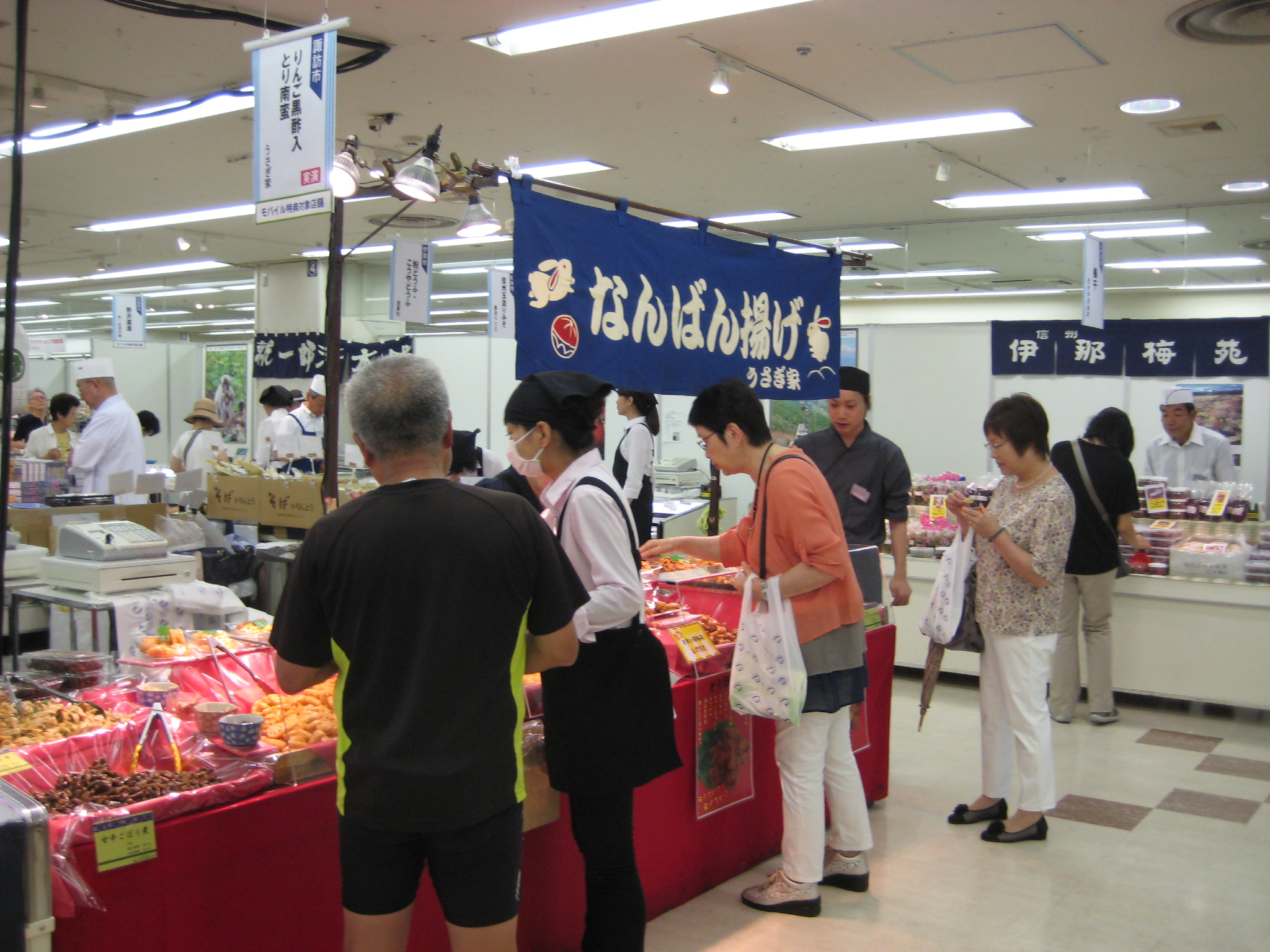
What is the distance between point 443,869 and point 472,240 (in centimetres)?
963

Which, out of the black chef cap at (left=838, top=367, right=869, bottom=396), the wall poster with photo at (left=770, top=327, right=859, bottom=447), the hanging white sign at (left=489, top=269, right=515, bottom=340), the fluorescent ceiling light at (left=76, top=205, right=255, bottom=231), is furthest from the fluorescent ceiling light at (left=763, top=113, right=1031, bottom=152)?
the fluorescent ceiling light at (left=76, top=205, right=255, bottom=231)

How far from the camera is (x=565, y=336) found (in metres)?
3.44

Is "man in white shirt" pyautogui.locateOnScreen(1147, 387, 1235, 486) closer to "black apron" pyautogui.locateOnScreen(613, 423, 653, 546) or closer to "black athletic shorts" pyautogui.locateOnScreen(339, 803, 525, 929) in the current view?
"black apron" pyautogui.locateOnScreen(613, 423, 653, 546)

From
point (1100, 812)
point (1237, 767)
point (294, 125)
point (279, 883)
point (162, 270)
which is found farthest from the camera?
point (162, 270)

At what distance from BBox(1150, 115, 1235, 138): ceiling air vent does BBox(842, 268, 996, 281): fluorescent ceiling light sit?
4.42 meters

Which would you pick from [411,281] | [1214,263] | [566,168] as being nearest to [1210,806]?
[566,168]

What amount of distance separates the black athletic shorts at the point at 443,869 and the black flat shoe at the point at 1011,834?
267 cm

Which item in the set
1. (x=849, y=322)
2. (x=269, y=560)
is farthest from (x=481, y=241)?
(x=269, y=560)

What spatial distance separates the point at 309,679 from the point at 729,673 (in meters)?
1.79

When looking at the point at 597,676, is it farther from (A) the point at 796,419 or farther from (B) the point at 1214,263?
Answer: (B) the point at 1214,263

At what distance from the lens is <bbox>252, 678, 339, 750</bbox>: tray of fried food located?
2.43 m

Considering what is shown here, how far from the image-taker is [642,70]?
5.36m

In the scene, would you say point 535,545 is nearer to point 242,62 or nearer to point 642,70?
point 642,70

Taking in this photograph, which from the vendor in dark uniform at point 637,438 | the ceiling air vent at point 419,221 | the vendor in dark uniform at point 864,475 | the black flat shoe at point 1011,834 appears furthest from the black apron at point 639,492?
the ceiling air vent at point 419,221
